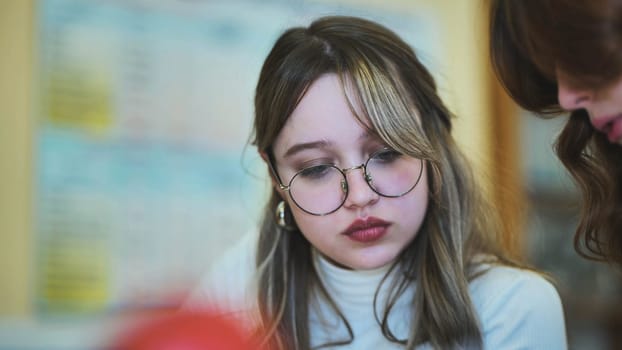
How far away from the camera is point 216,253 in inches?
80.0

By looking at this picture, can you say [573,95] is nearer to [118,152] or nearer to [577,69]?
[577,69]

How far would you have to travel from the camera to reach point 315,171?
3.50ft

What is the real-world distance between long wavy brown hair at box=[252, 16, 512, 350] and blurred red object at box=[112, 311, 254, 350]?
20.0 inches

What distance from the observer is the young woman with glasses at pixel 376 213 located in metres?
1.03

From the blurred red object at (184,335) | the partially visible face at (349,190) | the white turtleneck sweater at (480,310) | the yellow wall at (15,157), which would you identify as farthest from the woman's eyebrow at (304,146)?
the yellow wall at (15,157)

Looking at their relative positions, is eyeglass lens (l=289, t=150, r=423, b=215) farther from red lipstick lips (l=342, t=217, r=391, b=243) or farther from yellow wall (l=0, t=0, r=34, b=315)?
yellow wall (l=0, t=0, r=34, b=315)

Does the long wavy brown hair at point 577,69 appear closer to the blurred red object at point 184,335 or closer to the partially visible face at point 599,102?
the partially visible face at point 599,102

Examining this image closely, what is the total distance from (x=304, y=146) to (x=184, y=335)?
0.54 m

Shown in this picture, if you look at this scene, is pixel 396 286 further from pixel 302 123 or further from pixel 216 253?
pixel 216 253

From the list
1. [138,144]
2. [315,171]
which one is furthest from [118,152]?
[315,171]

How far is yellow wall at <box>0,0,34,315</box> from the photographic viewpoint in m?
1.75

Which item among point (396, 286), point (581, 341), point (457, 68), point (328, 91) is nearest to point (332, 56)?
point (328, 91)

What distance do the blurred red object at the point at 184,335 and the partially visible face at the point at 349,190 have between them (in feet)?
1.58

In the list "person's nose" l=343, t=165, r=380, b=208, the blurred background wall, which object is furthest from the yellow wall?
"person's nose" l=343, t=165, r=380, b=208
